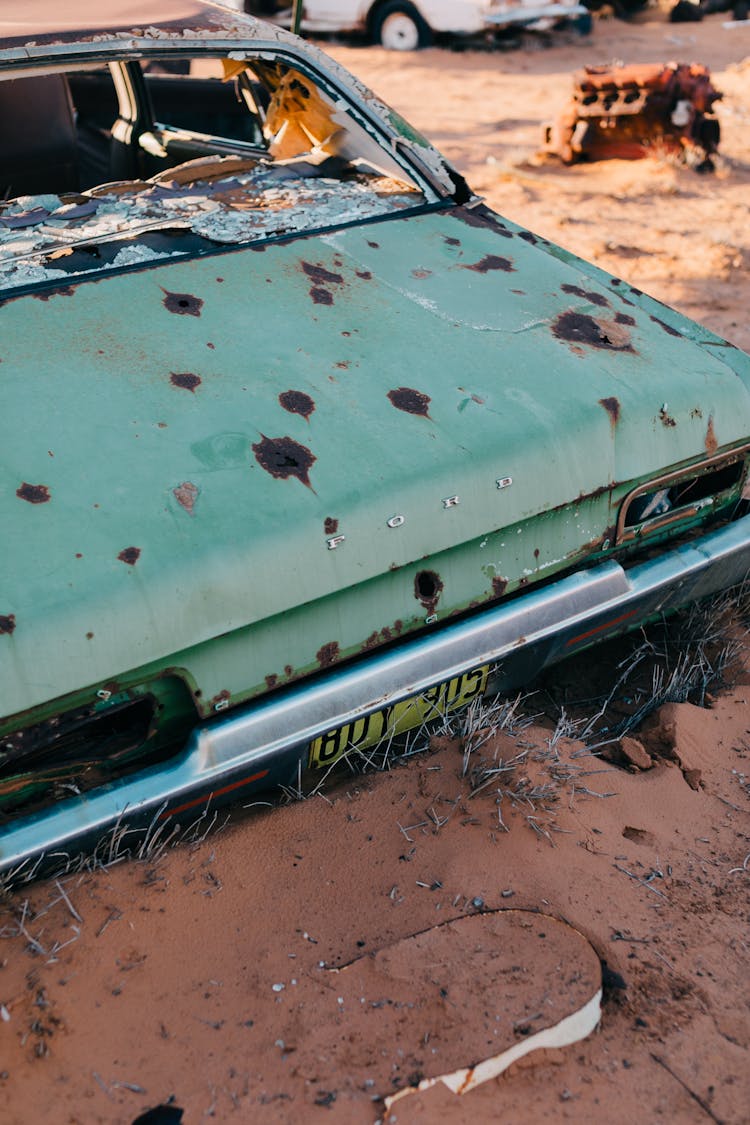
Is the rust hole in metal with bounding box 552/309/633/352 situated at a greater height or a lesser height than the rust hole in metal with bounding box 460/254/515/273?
lesser

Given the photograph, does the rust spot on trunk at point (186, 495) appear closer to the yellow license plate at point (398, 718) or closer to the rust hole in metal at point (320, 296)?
the yellow license plate at point (398, 718)

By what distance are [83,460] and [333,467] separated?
1.56 feet

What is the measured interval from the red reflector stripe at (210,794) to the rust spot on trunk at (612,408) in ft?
3.45

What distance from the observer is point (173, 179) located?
3049mm

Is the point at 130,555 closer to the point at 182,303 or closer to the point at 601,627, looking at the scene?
the point at 182,303

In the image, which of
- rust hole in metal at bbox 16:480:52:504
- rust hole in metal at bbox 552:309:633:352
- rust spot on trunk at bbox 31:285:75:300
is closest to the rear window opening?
rust hole in metal at bbox 552:309:633:352

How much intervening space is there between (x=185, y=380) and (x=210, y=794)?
33.7 inches

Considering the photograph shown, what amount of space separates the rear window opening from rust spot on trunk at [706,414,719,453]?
0.16 feet

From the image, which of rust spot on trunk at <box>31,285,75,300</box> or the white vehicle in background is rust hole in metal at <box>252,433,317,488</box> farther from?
the white vehicle in background

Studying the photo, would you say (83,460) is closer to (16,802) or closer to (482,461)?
(16,802)

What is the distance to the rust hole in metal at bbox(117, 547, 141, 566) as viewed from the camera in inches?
70.2

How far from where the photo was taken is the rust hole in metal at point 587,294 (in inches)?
104

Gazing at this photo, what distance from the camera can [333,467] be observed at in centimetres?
201

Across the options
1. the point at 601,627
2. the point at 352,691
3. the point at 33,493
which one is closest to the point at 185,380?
the point at 33,493
